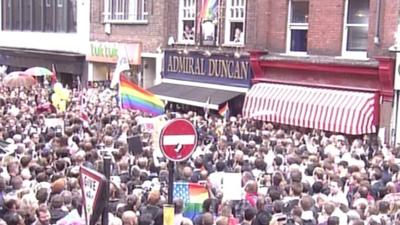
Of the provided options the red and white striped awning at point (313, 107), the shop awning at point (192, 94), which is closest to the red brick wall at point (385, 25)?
the red and white striped awning at point (313, 107)

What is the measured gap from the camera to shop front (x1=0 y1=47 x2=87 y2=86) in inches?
1239

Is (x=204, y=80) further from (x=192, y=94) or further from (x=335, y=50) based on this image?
(x=335, y=50)

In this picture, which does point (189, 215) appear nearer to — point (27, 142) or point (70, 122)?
point (27, 142)

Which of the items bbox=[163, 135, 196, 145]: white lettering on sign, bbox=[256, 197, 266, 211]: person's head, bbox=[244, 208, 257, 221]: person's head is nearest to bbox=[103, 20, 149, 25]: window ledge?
bbox=[256, 197, 266, 211]: person's head

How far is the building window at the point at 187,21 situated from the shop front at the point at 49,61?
643cm

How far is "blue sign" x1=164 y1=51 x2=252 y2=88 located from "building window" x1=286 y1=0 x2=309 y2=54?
1.50 metres

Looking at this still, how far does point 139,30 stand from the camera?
27.6 metres

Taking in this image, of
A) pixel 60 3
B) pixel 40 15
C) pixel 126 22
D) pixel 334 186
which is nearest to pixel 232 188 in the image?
pixel 334 186

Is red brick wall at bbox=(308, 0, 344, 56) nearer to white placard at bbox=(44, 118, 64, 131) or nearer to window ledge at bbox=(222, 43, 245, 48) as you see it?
window ledge at bbox=(222, 43, 245, 48)

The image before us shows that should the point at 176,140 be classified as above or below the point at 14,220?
above

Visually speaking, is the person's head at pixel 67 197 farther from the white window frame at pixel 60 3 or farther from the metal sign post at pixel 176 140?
the white window frame at pixel 60 3

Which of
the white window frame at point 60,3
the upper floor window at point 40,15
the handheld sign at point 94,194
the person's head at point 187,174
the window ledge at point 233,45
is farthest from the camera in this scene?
the white window frame at point 60,3

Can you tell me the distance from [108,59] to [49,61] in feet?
16.6

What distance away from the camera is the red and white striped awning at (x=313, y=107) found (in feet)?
62.5
